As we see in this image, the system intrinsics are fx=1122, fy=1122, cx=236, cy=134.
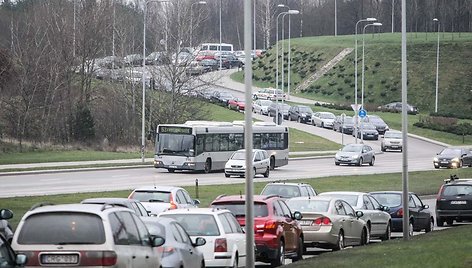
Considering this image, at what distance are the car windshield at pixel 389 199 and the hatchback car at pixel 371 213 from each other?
2817mm

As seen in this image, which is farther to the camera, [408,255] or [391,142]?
[391,142]

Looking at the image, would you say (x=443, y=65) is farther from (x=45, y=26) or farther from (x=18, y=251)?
(x=18, y=251)

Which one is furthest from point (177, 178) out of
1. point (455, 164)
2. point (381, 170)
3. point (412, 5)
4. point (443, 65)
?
point (412, 5)

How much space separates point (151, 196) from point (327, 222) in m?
5.28

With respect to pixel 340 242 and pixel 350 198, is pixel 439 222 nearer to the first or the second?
pixel 350 198

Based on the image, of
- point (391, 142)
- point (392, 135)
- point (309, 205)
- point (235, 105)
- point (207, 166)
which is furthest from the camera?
point (235, 105)

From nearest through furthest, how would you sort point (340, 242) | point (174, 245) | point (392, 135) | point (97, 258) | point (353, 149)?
→ 1. point (97, 258)
2. point (174, 245)
3. point (340, 242)
4. point (353, 149)
5. point (392, 135)

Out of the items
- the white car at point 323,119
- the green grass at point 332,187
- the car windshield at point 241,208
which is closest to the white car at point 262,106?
the white car at point 323,119

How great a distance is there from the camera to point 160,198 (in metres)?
29.7

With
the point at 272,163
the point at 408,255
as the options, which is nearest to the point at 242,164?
the point at 272,163

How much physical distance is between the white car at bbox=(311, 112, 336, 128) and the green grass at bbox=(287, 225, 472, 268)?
72.6 metres

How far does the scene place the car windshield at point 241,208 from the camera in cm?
2448

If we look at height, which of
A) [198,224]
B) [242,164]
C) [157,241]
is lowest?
[242,164]

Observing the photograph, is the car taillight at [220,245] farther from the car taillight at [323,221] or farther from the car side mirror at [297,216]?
the car taillight at [323,221]
